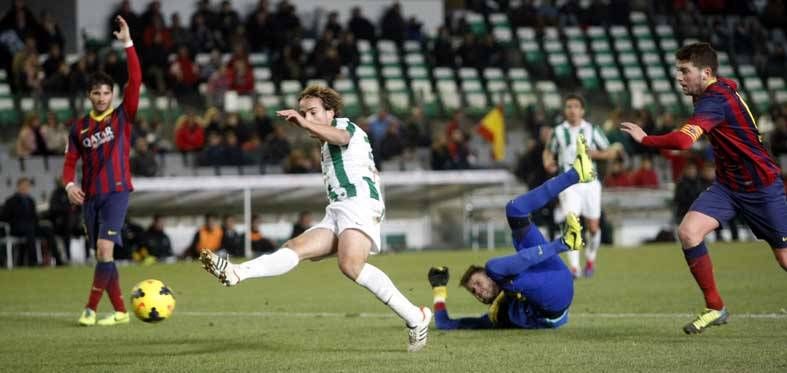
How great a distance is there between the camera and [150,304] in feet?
28.3

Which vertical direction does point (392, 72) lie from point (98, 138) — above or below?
below

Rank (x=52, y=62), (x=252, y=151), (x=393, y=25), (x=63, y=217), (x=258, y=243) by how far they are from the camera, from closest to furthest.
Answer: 1. (x=63, y=217)
2. (x=258, y=243)
3. (x=252, y=151)
4. (x=52, y=62)
5. (x=393, y=25)

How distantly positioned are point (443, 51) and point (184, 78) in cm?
704

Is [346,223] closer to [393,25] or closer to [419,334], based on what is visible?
[419,334]

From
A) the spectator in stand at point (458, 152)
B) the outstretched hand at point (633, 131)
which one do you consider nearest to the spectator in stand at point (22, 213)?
the spectator in stand at point (458, 152)

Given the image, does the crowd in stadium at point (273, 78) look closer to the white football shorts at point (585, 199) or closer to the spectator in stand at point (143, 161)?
the spectator in stand at point (143, 161)

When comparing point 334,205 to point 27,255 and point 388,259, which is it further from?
point 27,255

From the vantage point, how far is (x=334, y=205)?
26.4ft

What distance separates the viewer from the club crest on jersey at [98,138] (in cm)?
1048

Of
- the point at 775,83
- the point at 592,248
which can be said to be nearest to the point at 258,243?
the point at 592,248

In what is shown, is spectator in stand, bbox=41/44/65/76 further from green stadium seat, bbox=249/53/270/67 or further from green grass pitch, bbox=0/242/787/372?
green grass pitch, bbox=0/242/787/372

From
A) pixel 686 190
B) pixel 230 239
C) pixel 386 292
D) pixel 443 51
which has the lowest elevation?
pixel 230 239

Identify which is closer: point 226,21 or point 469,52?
point 226,21

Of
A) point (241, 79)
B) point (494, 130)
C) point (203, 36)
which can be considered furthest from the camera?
point (203, 36)
